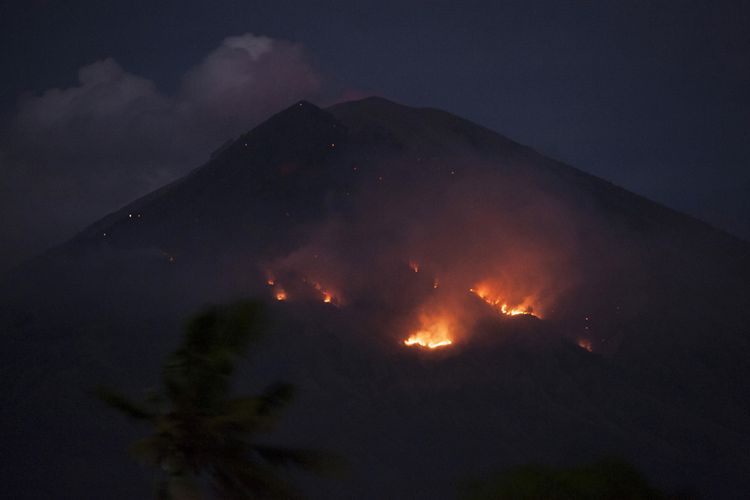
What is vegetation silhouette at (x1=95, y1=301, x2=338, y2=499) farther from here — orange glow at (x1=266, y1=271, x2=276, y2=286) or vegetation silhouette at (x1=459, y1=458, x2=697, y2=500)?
orange glow at (x1=266, y1=271, x2=276, y2=286)

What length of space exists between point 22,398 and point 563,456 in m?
32.0

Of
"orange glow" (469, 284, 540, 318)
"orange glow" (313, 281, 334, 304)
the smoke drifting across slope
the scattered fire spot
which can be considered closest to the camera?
"orange glow" (313, 281, 334, 304)

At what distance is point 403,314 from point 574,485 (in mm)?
47367

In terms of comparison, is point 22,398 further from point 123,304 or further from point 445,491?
point 445,491

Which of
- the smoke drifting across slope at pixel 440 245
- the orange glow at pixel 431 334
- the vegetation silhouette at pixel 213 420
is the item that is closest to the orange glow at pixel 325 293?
the smoke drifting across slope at pixel 440 245

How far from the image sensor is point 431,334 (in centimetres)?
5494

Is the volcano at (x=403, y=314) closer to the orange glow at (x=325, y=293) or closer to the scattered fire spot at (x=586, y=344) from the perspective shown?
the orange glow at (x=325, y=293)

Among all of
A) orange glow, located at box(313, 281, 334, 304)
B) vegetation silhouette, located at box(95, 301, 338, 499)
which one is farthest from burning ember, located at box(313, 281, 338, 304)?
vegetation silhouette, located at box(95, 301, 338, 499)

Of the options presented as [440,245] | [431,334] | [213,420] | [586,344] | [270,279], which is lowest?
[213,420]

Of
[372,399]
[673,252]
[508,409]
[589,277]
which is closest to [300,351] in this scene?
[372,399]

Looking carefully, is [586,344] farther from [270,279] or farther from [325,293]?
[270,279]

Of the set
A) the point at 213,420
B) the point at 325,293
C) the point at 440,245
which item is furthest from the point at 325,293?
the point at 213,420

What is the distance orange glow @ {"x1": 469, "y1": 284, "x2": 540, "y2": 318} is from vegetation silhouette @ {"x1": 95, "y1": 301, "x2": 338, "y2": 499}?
49997 millimetres

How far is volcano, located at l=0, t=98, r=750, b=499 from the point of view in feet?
137
